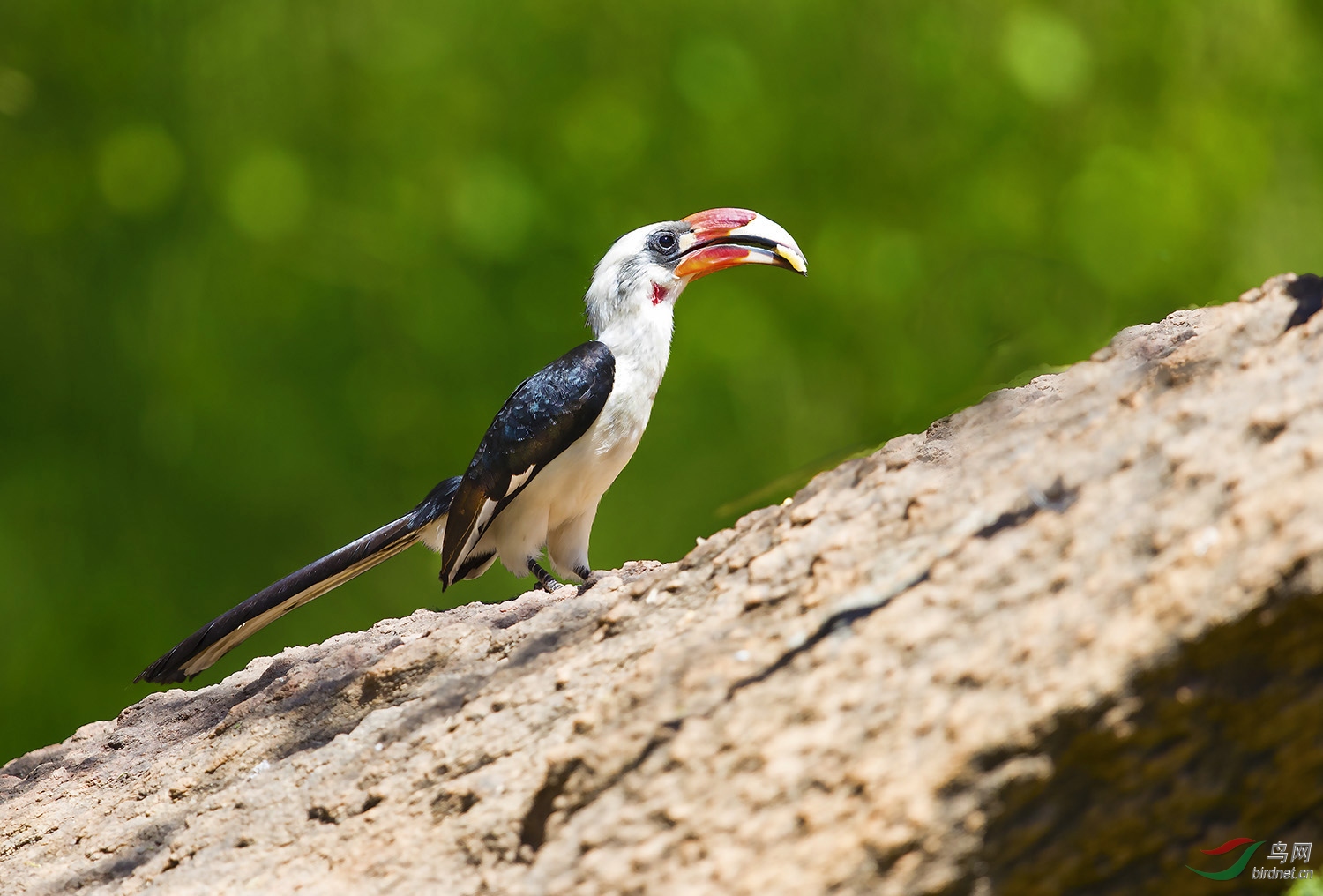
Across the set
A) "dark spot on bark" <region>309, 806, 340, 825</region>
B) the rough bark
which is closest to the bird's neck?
the rough bark

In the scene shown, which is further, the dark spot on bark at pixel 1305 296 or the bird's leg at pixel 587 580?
the bird's leg at pixel 587 580

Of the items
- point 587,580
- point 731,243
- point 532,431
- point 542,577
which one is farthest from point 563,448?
point 731,243

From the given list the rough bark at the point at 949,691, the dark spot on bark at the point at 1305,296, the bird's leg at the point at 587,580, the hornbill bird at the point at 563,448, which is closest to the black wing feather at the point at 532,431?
the hornbill bird at the point at 563,448

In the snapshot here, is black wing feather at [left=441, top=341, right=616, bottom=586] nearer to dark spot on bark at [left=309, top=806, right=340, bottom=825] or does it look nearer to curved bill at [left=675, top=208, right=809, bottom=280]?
curved bill at [left=675, top=208, right=809, bottom=280]

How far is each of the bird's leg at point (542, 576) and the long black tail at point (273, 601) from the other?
1.27 ft

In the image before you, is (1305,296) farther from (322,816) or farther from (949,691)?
(322,816)

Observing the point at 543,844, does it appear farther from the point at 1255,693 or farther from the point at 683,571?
the point at 1255,693

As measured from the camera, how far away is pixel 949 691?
5.33ft

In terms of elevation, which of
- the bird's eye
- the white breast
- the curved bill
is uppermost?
the bird's eye

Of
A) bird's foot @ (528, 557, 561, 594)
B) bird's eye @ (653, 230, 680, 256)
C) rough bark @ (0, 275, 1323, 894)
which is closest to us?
rough bark @ (0, 275, 1323, 894)

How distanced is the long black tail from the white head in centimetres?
96

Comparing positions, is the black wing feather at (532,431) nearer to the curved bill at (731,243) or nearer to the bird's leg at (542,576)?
the bird's leg at (542,576)

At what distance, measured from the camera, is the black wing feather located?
367 centimetres

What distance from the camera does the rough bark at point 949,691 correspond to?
5.09 feet
